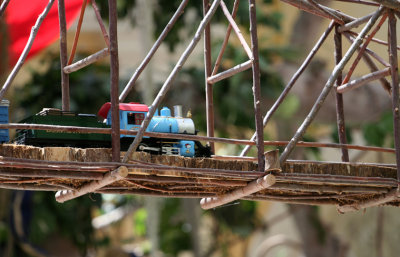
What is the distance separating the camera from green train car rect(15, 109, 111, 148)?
6.65m

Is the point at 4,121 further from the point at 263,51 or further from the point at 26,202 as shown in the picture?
the point at 263,51

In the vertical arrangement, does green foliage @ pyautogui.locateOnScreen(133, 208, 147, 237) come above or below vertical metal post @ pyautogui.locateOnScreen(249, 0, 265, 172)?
below

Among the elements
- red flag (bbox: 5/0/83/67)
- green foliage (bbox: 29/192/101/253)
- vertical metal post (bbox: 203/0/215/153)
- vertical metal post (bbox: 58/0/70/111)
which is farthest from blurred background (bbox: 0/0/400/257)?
vertical metal post (bbox: 203/0/215/153)

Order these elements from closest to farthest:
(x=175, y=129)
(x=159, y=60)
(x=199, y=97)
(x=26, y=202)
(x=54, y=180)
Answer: (x=54, y=180) → (x=175, y=129) → (x=26, y=202) → (x=199, y=97) → (x=159, y=60)

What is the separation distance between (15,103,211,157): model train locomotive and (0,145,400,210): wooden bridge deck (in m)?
0.28

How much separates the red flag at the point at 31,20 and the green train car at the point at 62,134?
3.15 m

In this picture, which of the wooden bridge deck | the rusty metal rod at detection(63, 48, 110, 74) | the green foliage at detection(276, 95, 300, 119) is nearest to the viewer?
the wooden bridge deck

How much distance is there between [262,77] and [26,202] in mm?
4453

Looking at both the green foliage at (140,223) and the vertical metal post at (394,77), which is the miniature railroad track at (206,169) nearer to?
the vertical metal post at (394,77)

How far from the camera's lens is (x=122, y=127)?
715cm

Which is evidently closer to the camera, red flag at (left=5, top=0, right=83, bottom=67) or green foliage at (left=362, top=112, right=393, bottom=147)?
red flag at (left=5, top=0, right=83, bottom=67)

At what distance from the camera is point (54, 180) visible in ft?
21.8

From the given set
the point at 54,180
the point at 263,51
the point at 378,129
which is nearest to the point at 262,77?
the point at 263,51

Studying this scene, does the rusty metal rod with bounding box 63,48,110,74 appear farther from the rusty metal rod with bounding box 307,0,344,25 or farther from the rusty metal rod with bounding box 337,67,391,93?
the rusty metal rod with bounding box 337,67,391,93
